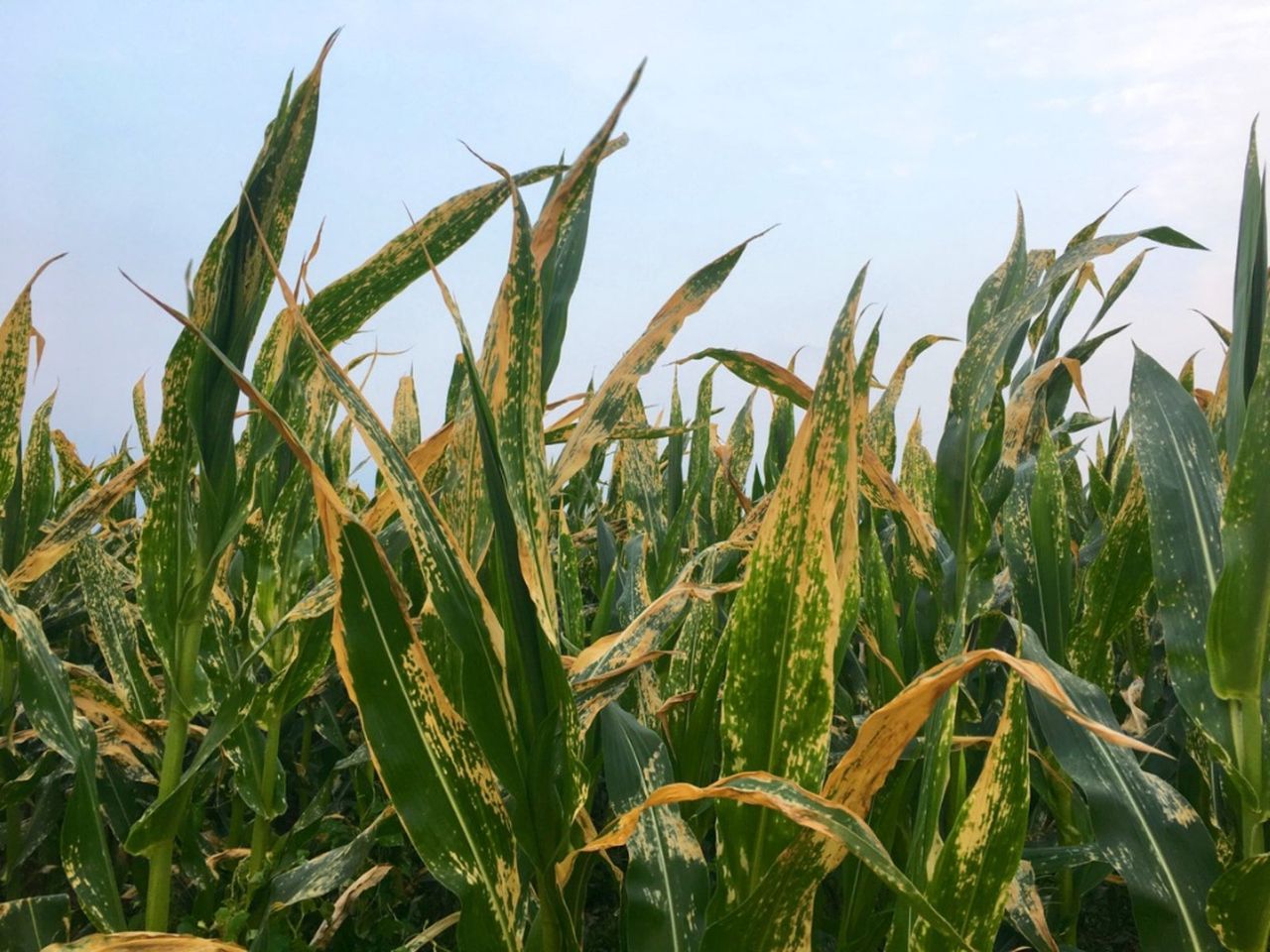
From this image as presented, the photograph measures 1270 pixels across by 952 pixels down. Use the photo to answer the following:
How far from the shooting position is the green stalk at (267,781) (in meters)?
1.08

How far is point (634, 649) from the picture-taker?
0.86 metres

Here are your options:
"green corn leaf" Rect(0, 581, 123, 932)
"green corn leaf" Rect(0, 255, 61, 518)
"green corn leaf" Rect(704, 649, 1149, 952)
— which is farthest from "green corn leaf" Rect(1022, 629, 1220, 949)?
"green corn leaf" Rect(0, 255, 61, 518)

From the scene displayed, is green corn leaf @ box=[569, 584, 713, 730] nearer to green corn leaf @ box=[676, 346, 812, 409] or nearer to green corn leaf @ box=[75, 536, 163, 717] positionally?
green corn leaf @ box=[676, 346, 812, 409]

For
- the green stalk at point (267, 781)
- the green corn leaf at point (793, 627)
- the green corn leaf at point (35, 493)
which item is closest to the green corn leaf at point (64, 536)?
the green corn leaf at point (35, 493)

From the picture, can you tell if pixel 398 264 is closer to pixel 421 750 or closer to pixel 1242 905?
pixel 421 750

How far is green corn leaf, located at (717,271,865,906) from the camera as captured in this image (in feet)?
1.98

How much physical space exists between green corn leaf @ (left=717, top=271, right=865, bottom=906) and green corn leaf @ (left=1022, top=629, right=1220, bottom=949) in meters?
0.30

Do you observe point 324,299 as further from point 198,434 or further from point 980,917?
point 980,917

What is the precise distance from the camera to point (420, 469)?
938mm

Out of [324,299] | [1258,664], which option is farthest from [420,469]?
[1258,664]

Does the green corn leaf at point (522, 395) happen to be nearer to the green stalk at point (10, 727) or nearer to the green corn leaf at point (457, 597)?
the green corn leaf at point (457, 597)

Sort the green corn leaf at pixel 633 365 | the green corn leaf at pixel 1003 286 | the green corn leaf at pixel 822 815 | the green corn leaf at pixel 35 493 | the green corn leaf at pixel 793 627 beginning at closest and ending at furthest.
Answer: the green corn leaf at pixel 822 815
the green corn leaf at pixel 793 627
the green corn leaf at pixel 633 365
the green corn leaf at pixel 1003 286
the green corn leaf at pixel 35 493

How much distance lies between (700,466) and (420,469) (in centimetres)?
56

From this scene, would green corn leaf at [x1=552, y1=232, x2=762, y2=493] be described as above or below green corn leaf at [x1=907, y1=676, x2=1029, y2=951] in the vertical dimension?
above
